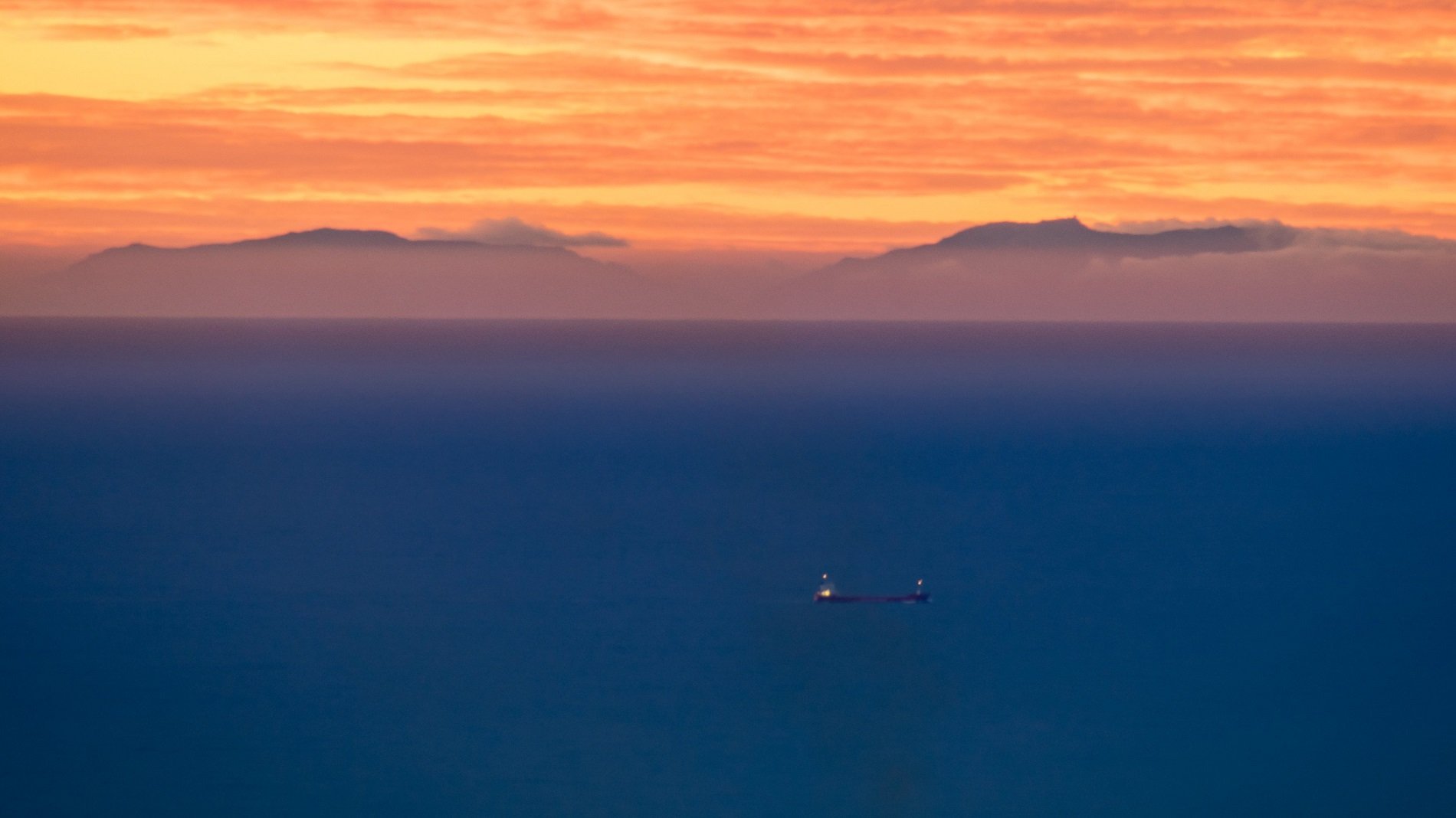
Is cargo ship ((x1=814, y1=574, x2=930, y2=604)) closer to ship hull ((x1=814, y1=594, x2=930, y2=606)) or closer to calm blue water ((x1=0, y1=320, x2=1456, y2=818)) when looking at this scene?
ship hull ((x1=814, y1=594, x2=930, y2=606))

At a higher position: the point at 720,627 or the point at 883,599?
the point at 883,599

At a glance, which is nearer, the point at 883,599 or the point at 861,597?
the point at 883,599

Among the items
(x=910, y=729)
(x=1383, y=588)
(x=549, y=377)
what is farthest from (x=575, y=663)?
(x=549, y=377)

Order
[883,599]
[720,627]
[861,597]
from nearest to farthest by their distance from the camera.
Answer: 1. [720,627]
2. [883,599]
3. [861,597]

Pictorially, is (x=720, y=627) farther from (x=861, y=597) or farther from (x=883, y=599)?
(x=883, y=599)

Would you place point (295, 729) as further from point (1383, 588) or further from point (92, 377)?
point (92, 377)

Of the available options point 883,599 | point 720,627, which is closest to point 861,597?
point 883,599

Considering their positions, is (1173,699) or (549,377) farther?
(549,377)

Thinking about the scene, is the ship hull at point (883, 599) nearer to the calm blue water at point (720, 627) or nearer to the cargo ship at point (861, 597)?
the cargo ship at point (861, 597)

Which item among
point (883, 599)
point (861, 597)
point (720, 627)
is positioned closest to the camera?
point (720, 627)
